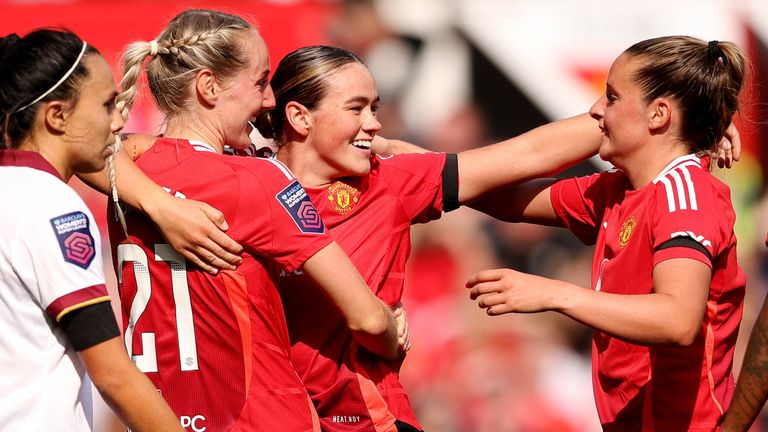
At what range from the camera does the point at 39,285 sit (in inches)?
89.7

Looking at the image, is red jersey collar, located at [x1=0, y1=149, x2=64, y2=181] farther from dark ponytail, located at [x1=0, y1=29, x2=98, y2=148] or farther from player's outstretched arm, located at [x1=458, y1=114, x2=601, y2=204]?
player's outstretched arm, located at [x1=458, y1=114, x2=601, y2=204]

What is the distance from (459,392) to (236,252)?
10.6ft

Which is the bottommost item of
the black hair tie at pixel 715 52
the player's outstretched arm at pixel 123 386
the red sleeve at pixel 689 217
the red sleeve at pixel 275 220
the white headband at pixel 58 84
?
the player's outstretched arm at pixel 123 386

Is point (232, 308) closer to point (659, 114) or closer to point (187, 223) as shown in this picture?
point (187, 223)

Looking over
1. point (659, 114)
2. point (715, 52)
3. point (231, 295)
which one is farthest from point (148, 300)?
point (715, 52)

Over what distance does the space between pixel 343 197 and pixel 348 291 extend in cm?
50

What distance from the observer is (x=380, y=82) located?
5.87 metres

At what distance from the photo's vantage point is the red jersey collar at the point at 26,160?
2348mm

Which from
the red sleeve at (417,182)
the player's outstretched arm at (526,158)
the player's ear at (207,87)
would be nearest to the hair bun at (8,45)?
the player's ear at (207,87)

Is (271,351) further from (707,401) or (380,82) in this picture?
(380,82)

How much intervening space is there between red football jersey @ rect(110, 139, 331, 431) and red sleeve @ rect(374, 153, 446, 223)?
A: 484mm

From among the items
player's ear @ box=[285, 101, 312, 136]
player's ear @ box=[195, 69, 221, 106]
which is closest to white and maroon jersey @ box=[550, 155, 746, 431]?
player's ear @ box=[285, 101, 312, 136]

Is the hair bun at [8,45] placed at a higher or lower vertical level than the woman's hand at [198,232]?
higher

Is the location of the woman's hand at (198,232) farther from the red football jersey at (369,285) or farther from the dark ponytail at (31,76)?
the dark ponytail at (31,76)
